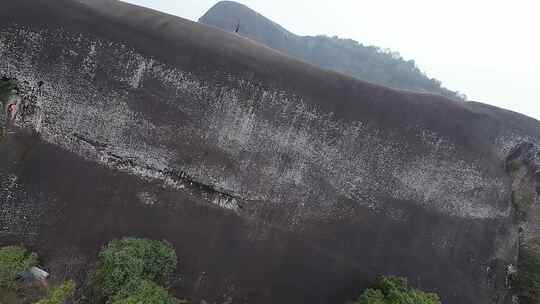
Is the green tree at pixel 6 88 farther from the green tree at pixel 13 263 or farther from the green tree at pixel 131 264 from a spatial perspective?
the green tree at pixel 131 264

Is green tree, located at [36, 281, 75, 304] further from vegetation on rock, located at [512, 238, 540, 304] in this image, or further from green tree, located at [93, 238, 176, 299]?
vegetation on rock, located at [512, 238, 540, 304]

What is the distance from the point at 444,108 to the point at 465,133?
69 centimetres

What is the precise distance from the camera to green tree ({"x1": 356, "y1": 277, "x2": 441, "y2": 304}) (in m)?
6.88

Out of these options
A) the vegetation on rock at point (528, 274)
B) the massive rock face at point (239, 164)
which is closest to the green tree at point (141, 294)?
the massive rock face at point (239, 164)

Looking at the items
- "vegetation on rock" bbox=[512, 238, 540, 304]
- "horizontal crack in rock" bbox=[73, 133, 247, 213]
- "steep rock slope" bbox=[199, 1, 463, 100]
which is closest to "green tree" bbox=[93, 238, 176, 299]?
"horizontal crack in rock" bbox=[73, 133, 247, 213]

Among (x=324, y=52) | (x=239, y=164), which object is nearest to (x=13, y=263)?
(x=239, y=164)

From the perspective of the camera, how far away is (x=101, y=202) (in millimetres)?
7977

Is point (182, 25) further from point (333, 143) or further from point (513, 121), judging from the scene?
point (513, 121)

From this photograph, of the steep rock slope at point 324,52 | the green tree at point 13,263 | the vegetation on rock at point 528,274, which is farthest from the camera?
the steep rock slope at point 324,52

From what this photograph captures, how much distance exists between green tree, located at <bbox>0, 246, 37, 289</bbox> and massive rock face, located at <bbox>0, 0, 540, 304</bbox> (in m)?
0.87

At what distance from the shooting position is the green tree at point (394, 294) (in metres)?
6.88

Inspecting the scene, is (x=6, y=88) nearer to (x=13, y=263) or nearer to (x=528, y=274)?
(x=13, y=263)

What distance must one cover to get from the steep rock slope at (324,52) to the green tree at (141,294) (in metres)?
22.5

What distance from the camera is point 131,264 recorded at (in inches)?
275
